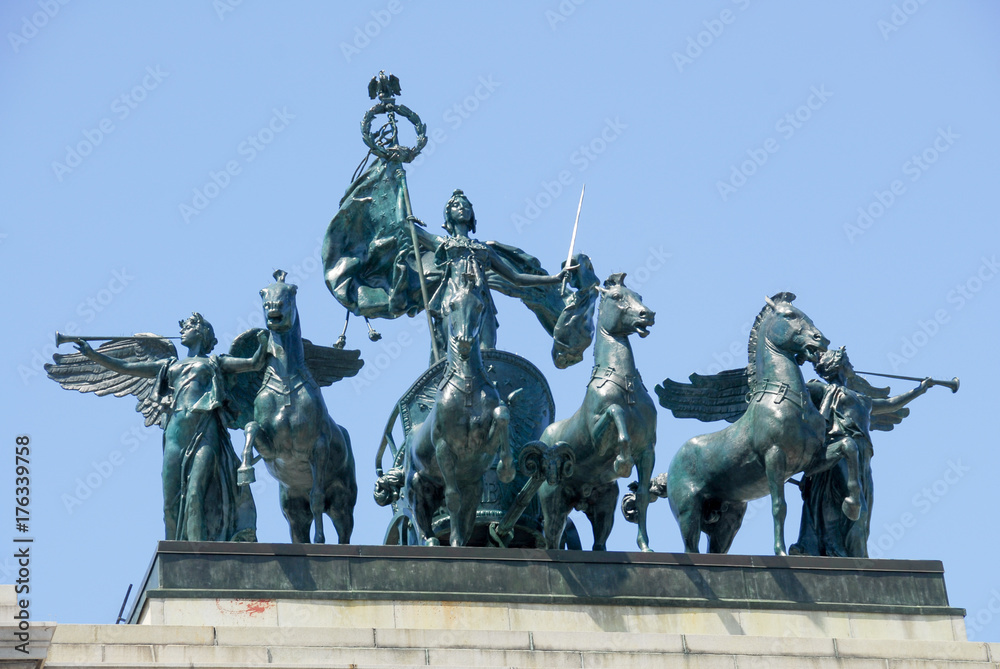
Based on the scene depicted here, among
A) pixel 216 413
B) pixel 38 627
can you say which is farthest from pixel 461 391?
pixel 38 627

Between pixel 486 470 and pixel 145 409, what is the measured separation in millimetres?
3858

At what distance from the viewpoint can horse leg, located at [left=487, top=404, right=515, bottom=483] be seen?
74.0 feet

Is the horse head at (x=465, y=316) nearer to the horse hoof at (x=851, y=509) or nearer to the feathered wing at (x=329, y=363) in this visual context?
the feathered wing at (x=329, y=363)

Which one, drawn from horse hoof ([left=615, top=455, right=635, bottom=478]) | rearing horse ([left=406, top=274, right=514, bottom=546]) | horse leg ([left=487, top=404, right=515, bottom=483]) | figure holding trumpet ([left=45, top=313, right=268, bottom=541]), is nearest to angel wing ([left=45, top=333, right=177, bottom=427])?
figure holding trumpet ([left=45, top=313, right=268, bottom=541])

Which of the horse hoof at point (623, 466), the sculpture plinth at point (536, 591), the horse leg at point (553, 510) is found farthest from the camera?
the horse leg at point (553, 510)

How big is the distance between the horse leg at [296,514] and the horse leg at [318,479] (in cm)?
64

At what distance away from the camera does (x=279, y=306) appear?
23719 millimetres

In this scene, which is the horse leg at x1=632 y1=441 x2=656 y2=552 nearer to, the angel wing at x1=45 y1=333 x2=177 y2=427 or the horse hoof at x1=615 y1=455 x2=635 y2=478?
the horse hoof at x1=615 y1=455 x2=635 y2=478

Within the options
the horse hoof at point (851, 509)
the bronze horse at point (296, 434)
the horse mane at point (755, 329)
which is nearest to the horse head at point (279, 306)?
the bronze horse at point (296, 434)

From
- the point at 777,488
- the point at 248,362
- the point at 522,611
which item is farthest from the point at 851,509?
the point at 248,362

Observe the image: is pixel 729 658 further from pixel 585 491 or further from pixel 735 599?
pixel 585 491

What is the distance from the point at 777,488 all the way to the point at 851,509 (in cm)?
83

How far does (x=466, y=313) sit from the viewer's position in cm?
2278

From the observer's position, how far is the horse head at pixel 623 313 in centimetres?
2369
